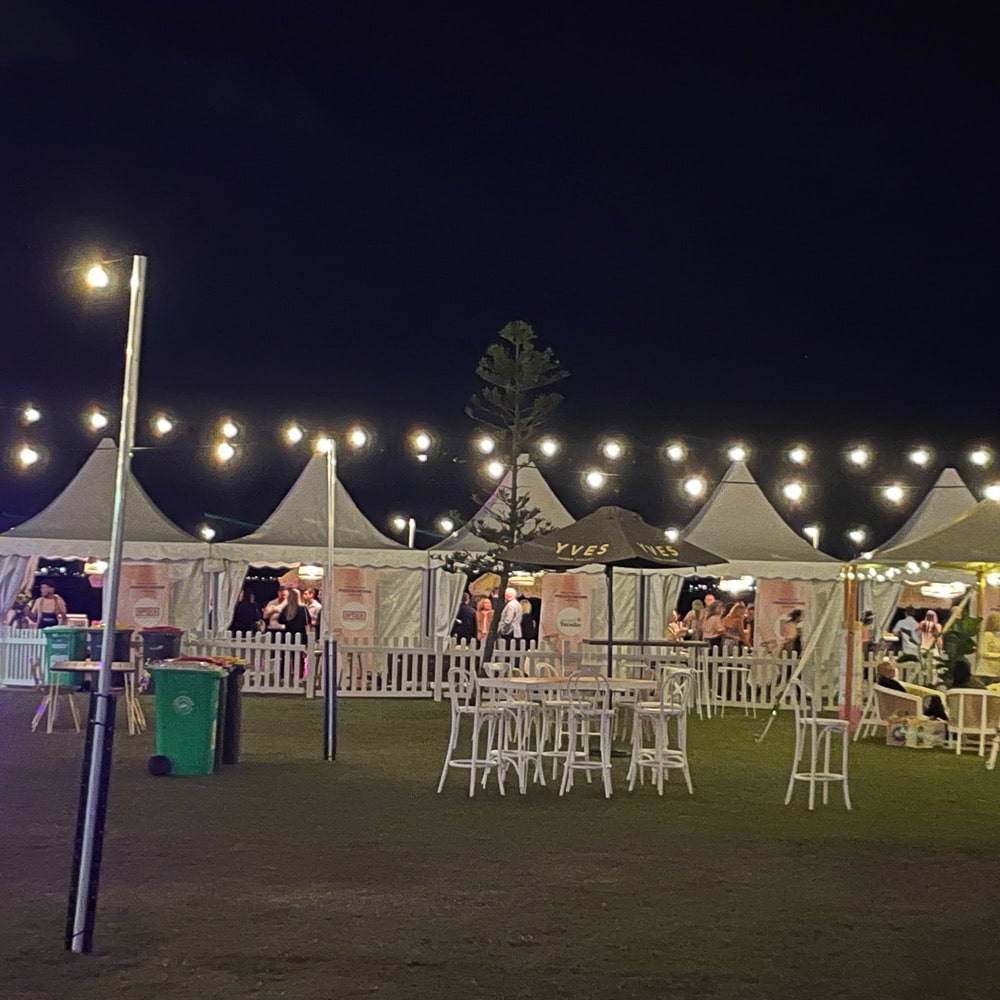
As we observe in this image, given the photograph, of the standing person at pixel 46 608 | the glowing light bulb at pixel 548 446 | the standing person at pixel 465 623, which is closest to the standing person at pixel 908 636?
the glowing light bulb at pixel 548 446

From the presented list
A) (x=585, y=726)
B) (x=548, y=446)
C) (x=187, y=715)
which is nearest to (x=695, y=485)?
(x=548, y=446)

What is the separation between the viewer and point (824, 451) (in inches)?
971

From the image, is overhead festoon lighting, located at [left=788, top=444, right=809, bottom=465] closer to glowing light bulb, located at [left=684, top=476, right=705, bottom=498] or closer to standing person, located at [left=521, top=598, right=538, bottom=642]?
glowing light bulb, located at [left=684, top=476, right=705, bottom=498]

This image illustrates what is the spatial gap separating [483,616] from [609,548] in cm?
1097

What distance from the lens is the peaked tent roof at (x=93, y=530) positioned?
20625mm

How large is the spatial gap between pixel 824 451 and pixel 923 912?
18.2 m

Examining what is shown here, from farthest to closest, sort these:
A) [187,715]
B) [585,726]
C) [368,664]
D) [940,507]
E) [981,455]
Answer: [981,455], [940,507], [368,664], [585,726], [187,715]

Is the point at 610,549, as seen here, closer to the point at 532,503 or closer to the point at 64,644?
the point at 64,644

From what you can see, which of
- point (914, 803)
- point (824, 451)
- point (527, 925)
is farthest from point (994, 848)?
point (824, 451)

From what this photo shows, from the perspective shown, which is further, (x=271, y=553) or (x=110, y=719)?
(x=271, y=553)

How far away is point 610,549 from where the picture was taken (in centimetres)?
1328

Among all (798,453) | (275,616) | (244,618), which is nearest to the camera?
(244,618)

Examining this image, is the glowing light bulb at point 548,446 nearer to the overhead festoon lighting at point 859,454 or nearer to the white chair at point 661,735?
the overhead festoon lighting at point 859,454

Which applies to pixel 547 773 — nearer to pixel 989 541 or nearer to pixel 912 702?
pixel 912 702
